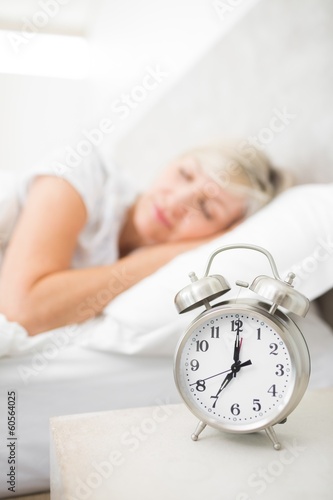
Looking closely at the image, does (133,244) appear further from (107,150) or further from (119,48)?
(119,48)

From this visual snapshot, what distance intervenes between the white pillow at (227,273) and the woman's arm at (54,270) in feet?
0.27

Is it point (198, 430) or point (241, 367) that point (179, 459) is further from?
point (241, 367)

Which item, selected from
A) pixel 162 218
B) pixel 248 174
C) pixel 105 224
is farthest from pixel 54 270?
pixel 248 174

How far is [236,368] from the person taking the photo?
856 millimetres

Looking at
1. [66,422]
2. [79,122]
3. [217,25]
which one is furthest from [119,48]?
[66,422]

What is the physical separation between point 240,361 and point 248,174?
0.82m

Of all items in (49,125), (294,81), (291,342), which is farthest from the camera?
(49,125)

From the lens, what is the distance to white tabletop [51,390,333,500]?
0.73 meters

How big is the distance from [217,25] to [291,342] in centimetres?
130

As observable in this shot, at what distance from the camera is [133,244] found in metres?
1.64

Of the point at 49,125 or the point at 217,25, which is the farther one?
the point at 49,125

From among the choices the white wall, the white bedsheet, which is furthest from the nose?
the white wall

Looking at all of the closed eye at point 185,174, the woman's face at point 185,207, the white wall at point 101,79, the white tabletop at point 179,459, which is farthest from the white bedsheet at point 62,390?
the white wall at point 101,79

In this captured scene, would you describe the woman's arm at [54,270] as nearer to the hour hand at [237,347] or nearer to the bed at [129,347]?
the bed at [129,347]
